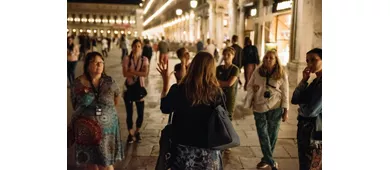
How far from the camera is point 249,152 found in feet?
11.7

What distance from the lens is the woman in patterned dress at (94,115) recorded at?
267 centimetres

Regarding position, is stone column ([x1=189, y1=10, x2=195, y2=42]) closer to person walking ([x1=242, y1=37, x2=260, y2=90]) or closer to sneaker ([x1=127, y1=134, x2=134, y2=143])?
person walking ([x1=242, y1=37, x2=260, y2=90])

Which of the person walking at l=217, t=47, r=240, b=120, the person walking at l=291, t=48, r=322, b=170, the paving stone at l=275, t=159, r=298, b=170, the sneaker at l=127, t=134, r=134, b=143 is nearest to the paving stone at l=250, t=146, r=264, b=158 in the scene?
the paving stone at l=275, t=159, r=298, b=170

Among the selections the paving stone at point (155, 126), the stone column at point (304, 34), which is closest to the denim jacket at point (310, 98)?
the stone column at point (304, 34)

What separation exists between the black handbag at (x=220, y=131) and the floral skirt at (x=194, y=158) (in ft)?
0.31

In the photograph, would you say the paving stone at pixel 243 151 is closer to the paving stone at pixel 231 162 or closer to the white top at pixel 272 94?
the paving stone at pixel 231 162

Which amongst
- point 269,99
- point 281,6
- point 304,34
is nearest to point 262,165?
point 269,99

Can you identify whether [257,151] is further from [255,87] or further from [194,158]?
[194,158]

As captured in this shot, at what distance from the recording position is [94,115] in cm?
269

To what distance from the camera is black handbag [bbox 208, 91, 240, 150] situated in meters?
2.34

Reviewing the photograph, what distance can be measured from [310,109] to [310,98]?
0.07 m

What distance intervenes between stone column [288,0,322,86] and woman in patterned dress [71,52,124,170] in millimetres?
1651
